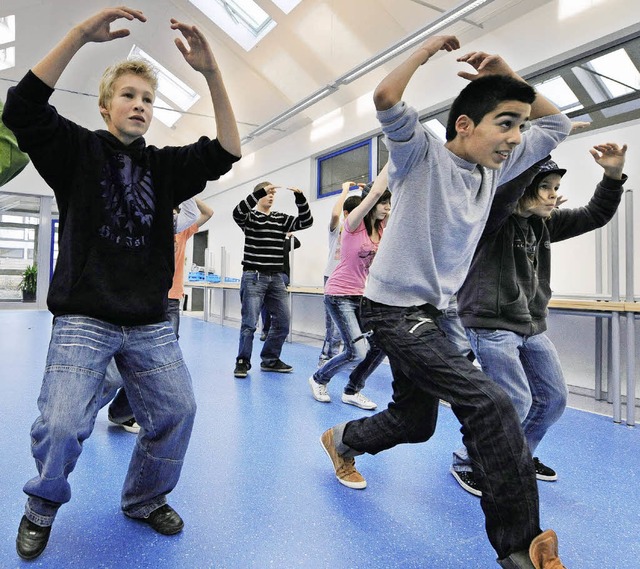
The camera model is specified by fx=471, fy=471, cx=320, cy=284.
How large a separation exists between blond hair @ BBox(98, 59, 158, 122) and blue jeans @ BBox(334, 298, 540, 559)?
88 centimetres

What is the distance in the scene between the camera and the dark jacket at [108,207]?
1160 mm

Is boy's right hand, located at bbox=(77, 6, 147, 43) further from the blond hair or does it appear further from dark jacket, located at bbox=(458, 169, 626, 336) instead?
dark jacket, located at bbox=(458, 169, 626, 336)

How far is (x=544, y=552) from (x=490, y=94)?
106 cm

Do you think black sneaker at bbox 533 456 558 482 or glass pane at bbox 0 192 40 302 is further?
glass pane at bbox 0 192 40 302

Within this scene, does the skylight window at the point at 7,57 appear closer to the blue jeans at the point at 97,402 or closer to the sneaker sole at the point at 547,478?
the blue jeans at the point at 97,402

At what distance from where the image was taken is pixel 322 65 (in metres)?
5.92

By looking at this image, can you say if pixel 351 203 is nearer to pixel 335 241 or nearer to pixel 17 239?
pixel 335 241

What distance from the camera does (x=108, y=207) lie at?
4.10 feet

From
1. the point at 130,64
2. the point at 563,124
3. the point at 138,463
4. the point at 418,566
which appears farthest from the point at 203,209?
the point at 418,566

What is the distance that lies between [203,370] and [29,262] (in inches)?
365

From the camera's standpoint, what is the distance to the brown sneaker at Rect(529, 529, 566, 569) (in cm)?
93

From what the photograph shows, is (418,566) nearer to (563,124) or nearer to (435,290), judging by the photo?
(435,290)

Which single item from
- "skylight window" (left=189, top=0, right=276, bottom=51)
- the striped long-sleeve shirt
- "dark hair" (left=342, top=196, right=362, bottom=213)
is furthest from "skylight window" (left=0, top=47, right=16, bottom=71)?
"dark hair" (left=342, top=196, right=362, bottom=213)

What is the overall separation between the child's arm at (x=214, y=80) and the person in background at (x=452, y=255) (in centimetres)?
45
